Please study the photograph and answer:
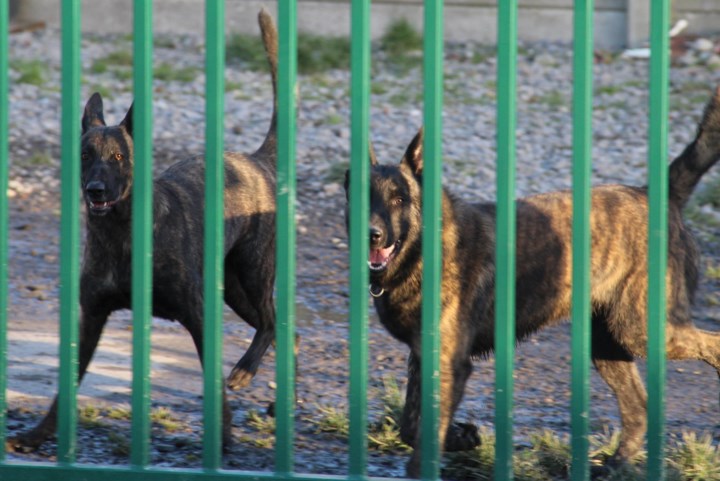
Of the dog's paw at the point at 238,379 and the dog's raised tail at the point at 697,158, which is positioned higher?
the dog's raised tail at the point at 697,158

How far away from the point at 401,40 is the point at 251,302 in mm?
8947

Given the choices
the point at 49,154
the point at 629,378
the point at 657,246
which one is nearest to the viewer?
the point at 657,246

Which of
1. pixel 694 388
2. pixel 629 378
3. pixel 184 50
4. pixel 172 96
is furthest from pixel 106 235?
pixel 184 50

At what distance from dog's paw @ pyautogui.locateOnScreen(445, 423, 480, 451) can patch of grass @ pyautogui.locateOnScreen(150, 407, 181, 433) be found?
114 cm

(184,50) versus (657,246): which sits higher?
(184,50)

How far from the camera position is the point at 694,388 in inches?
230

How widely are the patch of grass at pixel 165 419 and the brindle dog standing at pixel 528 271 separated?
3.18ft

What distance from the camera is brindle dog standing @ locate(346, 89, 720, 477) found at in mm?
4430

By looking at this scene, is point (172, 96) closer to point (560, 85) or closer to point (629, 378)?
point (560, 85)

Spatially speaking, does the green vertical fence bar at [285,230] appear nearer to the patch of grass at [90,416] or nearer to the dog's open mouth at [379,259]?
the dog's open mouth at [379,259]

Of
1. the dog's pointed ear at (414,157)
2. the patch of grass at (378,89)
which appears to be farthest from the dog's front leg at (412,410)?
the patch of grass at (378,89)

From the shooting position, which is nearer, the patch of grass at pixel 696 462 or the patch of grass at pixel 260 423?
the patch of grass at pixel 696 462

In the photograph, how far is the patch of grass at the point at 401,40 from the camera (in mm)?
14281

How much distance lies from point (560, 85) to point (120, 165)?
9.03m
